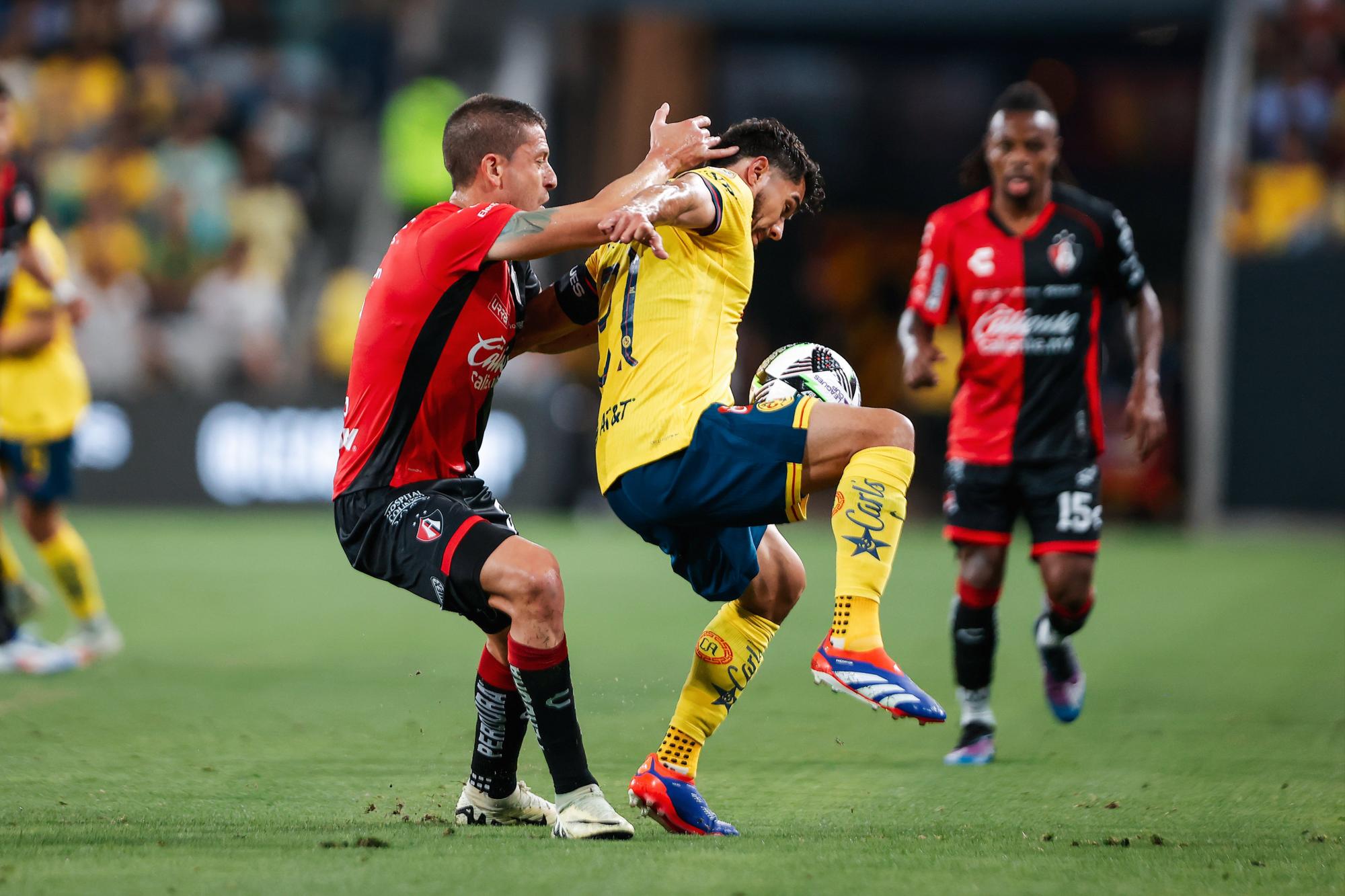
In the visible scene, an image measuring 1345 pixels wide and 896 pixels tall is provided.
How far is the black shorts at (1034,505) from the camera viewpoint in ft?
19.8

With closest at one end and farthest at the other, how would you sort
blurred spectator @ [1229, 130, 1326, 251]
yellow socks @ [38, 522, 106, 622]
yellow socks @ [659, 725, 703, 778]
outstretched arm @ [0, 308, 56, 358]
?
yellow socks @ [659, 725, 703, 778]
outstretched arm @ [0, 308, 56, 358]
yellow socks @ [38, 522, 106, 622]
blurred spectator @ [1229, 130, 1326, 251]

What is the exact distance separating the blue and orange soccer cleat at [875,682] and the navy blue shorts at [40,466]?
5.15 metres

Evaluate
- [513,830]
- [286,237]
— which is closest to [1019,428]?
[513,830]

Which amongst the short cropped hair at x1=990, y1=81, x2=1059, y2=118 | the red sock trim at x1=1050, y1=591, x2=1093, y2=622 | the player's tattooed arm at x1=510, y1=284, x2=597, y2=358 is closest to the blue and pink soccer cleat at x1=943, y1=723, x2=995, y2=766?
the red sock trim at x1=1050, y1=591, x2=1093, y2=622

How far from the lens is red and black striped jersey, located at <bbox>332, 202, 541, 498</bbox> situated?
178 inches

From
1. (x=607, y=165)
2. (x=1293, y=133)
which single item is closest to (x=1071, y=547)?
(x=1293, y=133)

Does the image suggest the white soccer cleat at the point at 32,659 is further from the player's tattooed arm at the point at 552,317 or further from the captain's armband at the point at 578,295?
the captain's armband at the point at 578,295

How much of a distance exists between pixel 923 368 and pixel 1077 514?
782mm

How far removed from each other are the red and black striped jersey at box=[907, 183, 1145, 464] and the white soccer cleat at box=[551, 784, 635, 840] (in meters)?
2.44

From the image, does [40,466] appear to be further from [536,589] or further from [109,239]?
[109,239]

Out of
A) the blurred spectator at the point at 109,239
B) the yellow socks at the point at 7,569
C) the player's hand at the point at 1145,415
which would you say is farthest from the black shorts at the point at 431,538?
the blurred spectator at the point at 109,239

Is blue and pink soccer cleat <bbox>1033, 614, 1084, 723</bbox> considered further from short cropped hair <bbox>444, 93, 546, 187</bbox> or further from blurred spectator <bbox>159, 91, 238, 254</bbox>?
blurred spectator <bbox>159, 91, 238, 254</bbox>

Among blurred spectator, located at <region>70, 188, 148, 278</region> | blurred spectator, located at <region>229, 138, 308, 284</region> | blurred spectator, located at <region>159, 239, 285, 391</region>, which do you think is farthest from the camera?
blurred spectator, located at <region>229, 138, 308, 284</region>

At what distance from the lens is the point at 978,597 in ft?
19.9
